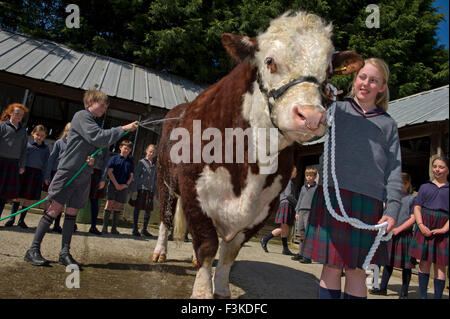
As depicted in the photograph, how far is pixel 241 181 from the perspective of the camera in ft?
7.40

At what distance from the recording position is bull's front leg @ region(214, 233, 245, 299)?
2438 millimetres

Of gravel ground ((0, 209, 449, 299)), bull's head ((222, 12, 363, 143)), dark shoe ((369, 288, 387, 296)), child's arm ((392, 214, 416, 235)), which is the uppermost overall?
bull's head ((222, 12, 363, 143))

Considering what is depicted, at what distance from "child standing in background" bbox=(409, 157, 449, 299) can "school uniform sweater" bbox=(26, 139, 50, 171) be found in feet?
18.8

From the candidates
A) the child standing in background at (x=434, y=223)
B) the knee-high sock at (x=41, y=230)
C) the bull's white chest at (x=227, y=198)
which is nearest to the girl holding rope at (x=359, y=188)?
the bull's white chest at (x=227, y=198)

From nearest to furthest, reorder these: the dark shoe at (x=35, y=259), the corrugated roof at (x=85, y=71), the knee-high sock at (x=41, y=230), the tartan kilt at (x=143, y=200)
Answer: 1. the dark shoe at (x=35, y=259)
2. the knee-high sock at (x=41, y=230)
3. the tartan kilt at (x=143, y=200)
4. the corrugated roof at (x=85, y=71)

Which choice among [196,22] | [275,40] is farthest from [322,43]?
[196,22]

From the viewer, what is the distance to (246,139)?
88.6 inches

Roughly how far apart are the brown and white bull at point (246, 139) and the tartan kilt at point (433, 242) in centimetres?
194

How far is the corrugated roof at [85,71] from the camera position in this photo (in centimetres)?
813

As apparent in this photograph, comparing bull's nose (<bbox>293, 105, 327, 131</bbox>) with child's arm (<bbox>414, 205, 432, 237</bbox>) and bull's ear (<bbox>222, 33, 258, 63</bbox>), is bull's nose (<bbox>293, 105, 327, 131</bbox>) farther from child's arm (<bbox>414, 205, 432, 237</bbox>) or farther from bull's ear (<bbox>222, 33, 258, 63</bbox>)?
child's arm (<bbox>414, 205, 432, 237</bbox>)

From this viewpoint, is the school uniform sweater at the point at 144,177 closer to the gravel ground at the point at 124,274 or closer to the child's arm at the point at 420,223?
the gravel ground at the point at 124,274

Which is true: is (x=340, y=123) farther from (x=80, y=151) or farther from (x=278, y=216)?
(x=278, y=216)


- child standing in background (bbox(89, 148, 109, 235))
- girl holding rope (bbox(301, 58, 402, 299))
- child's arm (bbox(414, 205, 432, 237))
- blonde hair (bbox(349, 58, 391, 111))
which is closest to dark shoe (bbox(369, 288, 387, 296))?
child's arm (bbox(414, 205, 432, 237))
